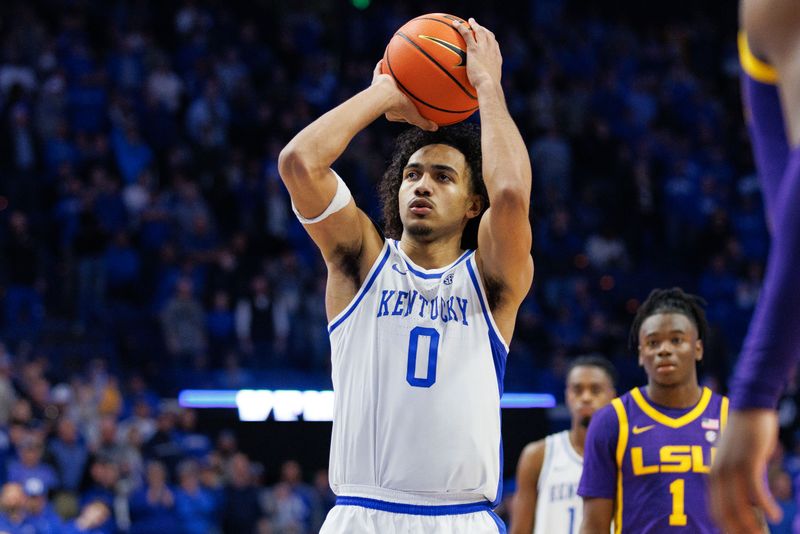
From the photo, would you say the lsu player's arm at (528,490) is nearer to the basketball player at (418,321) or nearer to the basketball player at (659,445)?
the basketball player at (659,445)

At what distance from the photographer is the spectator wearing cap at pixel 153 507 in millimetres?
10945

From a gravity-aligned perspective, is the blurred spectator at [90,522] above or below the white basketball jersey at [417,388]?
below

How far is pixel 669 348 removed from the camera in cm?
543

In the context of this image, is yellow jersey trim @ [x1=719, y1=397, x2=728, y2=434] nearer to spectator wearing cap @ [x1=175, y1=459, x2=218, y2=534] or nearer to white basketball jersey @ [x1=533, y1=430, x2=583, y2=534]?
white basketball jersey @ [x1=533, y1=430, x2=583, y2=534]

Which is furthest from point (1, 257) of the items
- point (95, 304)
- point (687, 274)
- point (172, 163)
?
point (687, 274)

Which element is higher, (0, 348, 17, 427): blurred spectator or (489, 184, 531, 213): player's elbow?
(489, 184, 531, 213): player's elbow

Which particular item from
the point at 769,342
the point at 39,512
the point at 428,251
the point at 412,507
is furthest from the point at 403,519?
the point at 39,512

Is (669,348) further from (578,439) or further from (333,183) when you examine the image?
(333,183)

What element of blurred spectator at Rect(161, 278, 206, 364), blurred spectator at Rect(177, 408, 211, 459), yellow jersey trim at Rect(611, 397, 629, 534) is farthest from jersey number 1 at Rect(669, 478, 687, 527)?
blurred spectator at Rect(161, 278, 206, 364)

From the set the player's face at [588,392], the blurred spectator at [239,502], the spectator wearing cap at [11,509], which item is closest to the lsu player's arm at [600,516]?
the player's face at [588,392]

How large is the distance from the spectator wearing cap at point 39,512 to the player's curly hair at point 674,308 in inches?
244

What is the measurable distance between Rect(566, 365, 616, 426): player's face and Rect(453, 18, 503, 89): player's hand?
114 inches

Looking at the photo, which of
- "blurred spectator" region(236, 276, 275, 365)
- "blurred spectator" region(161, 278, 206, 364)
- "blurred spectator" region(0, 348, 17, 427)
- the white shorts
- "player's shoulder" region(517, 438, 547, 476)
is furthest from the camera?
"blurred spectator" region(236, 276, 275, 365)

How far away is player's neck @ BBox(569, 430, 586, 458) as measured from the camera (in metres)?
6.81
